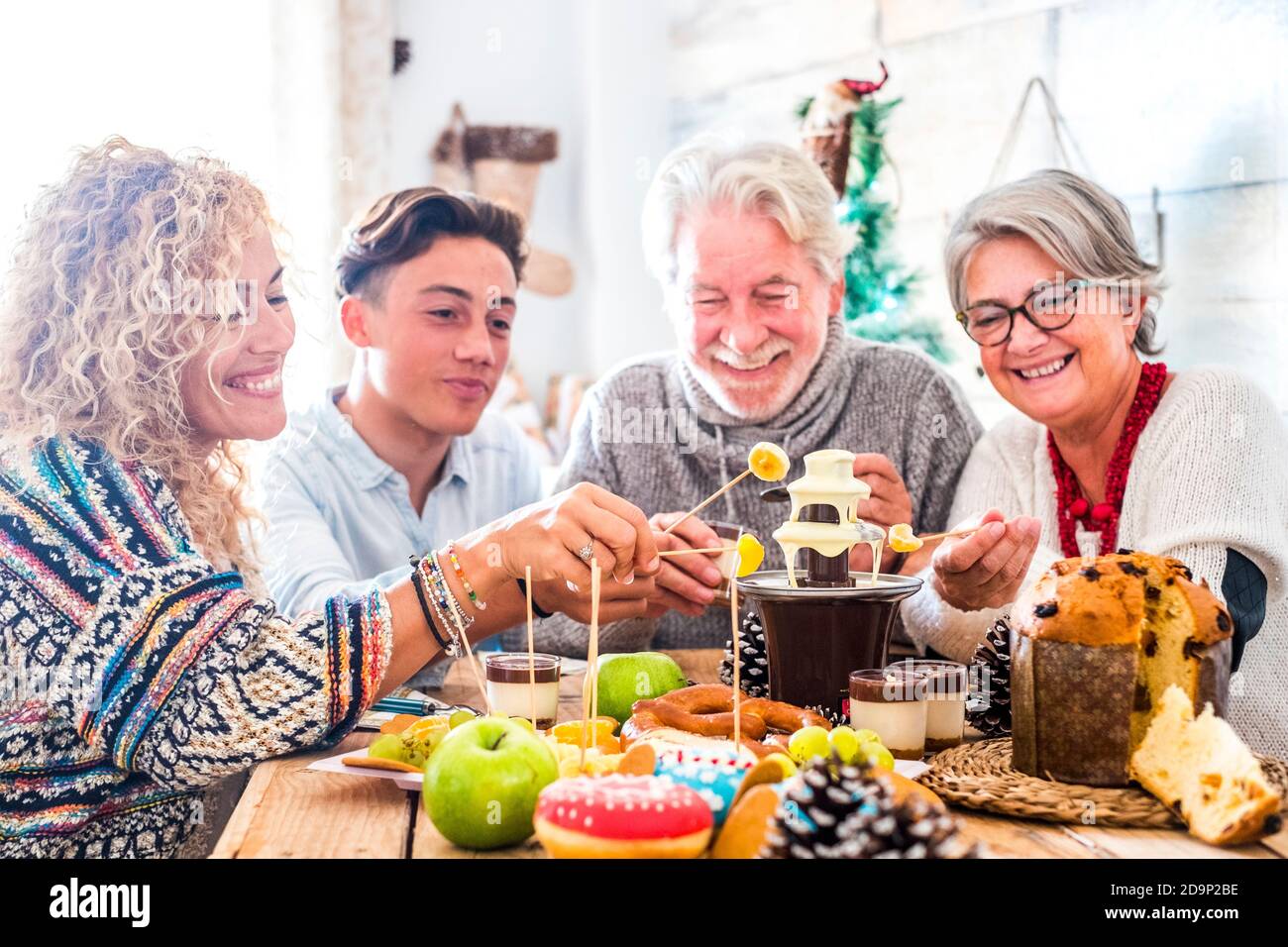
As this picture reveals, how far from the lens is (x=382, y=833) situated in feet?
3.39

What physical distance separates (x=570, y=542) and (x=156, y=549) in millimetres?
429

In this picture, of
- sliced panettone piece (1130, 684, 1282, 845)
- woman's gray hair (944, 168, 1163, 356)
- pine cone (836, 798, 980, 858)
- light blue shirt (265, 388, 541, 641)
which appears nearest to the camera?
pine cone (836, 798, 980, 858)

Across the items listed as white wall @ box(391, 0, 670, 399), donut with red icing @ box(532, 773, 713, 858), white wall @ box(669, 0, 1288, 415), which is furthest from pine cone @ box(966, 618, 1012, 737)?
white wall @ box(391, 0, 670, 399)

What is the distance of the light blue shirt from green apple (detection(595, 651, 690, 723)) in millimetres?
666

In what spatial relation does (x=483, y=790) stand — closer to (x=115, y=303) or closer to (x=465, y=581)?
(x=465, y=581)

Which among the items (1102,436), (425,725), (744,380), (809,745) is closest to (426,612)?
(425,725)

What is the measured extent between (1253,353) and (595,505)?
206 centimetres

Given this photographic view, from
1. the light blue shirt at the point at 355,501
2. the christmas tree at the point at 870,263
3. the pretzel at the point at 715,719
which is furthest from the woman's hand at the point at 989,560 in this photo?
the christmas tree at the point at 870,263

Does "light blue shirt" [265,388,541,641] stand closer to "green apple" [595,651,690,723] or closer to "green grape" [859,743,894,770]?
"green apple" [595,651,690,723]

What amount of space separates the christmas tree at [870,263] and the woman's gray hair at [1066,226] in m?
1.73

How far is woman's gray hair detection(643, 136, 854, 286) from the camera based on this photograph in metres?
2.10
